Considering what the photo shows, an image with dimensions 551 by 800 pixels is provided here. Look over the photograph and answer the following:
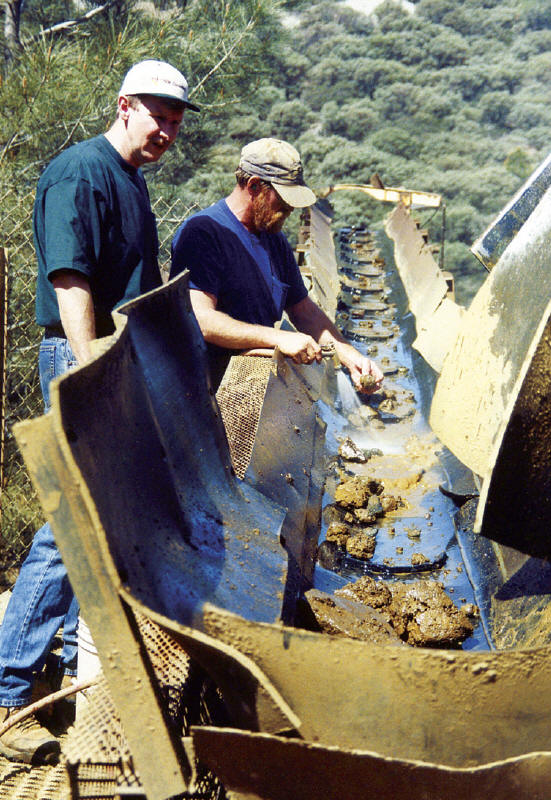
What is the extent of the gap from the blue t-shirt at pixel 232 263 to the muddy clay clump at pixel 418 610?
1531 mm

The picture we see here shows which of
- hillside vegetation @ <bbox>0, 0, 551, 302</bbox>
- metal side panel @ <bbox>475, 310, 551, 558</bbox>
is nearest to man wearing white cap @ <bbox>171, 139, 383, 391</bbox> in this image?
metal side panel @ <bbox>475, 310, 551, 558</bbox>

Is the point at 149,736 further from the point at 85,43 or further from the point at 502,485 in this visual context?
the point at 85,43

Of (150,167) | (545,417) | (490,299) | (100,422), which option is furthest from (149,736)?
(150,167)

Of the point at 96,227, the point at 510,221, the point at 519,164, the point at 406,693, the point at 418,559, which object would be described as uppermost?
the point at 96,227

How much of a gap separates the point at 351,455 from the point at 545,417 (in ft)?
6.50

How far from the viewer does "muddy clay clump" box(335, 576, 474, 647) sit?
7.18ft

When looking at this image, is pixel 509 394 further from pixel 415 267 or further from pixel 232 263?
pixel 415 267

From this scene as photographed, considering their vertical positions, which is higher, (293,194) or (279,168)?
(279,168)

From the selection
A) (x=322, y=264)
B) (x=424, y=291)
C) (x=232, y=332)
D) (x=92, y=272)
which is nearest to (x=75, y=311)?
(x=92, y=272)

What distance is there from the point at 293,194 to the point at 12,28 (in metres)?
5.22

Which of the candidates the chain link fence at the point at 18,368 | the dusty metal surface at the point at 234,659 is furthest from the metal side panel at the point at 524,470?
the chain link fence at the point at 18,368

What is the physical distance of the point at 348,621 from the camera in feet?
6.51

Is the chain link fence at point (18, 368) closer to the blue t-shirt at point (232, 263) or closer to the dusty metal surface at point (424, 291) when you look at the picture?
the blue t-shirt at point (232, 263)

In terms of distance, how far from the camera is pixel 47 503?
1190 millimetres
